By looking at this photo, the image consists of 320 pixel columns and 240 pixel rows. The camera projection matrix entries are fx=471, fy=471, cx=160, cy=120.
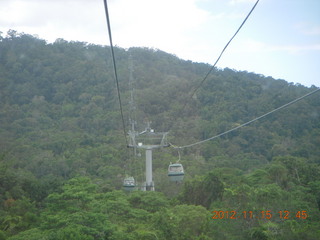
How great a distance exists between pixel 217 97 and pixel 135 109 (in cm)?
922

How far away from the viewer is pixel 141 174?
103 feet

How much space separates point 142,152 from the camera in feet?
122

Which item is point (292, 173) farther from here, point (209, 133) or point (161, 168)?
point (209, 133)

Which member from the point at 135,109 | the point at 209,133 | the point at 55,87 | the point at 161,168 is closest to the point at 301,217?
the point at 161,168
